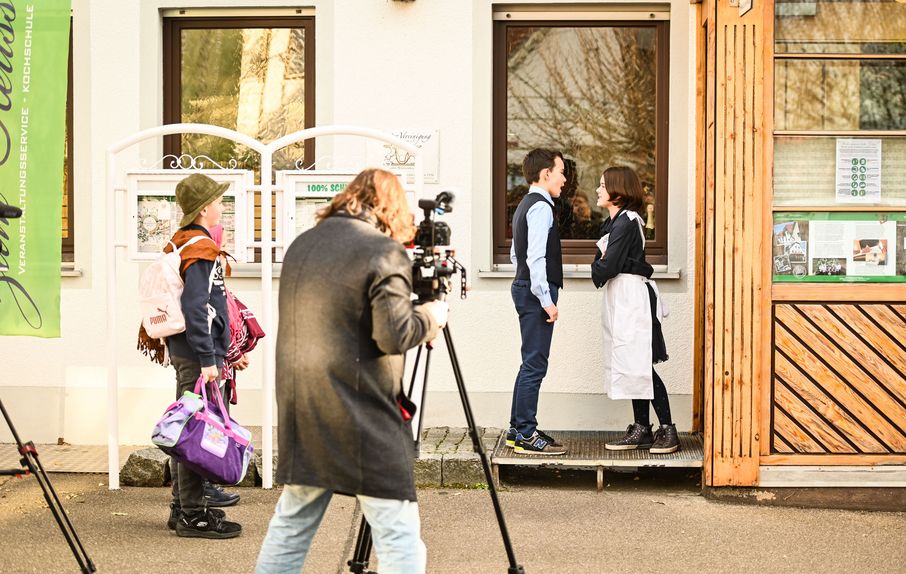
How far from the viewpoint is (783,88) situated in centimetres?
665

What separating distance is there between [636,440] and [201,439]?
286 cm

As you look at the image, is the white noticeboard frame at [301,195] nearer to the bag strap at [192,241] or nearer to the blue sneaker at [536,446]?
the bag strap at [192,241]

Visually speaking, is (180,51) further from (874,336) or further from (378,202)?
(874,336)

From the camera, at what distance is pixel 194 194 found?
582 cm

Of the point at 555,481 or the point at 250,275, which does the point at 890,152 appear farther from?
the point at 250,275

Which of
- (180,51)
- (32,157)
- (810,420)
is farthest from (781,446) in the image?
(180,51)

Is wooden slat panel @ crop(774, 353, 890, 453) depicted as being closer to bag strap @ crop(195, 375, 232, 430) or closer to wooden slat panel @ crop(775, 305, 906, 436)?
wooden slat panel @ crop(775, 305, 906, 436)

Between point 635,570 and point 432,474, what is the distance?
72.4 inches

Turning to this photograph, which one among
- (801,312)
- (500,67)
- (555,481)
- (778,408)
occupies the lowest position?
(555,481)

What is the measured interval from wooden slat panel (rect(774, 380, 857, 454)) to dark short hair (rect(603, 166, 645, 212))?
1389 mm

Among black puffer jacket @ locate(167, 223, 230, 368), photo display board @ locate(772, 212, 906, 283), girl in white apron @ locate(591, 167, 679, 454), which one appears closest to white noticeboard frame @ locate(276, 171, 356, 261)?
black puffer jacket @ locate(167, 223, 230, 368)

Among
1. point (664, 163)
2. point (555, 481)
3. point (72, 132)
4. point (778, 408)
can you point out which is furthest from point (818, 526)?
point (72, 132)

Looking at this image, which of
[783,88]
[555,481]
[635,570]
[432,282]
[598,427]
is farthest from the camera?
[598,427]

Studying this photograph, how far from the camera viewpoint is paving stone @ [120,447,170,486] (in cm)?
708
